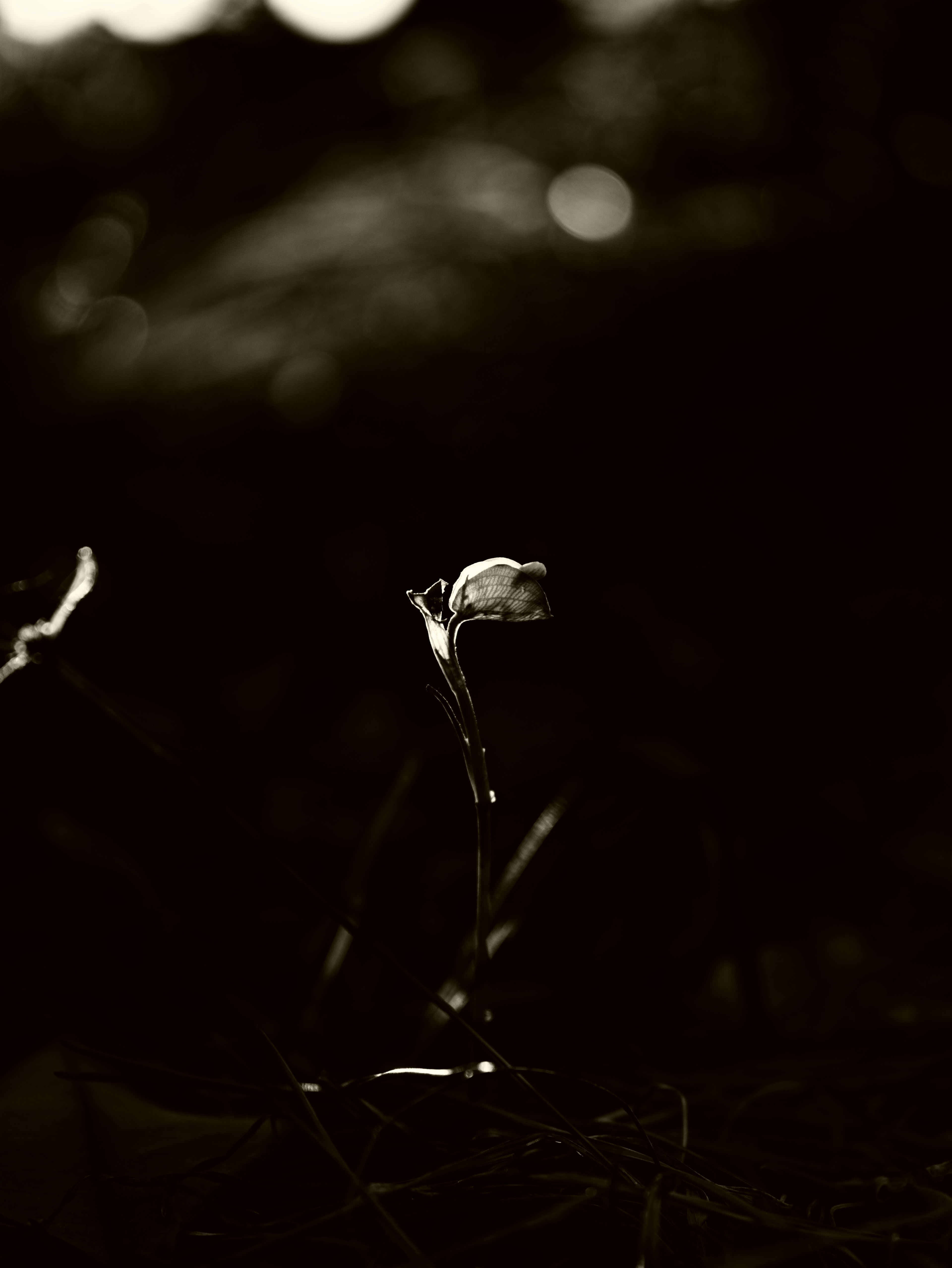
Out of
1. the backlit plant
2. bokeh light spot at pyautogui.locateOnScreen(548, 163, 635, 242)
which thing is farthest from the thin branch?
bokeh light spot at pyautogui.locateOnScreen(548, 163, 635, 242)

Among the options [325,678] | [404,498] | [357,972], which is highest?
[404,498]

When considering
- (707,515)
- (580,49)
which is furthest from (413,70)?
(707,515)

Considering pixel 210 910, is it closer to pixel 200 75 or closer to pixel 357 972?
pixel 357 972

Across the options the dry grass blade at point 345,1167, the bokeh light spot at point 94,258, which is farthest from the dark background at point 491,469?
the dry grass blade at point 345,1167

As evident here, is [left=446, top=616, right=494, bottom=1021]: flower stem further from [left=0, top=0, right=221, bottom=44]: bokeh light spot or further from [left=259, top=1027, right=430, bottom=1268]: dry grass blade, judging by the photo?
[left=0, top=0, right=221, bottom=44]: bokeh light spot

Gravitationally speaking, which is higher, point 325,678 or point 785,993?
point 325,678

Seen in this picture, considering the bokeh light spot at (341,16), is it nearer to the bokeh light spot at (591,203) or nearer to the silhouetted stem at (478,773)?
the bokeh light spot at (591,203)
